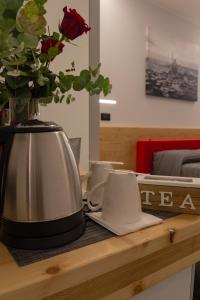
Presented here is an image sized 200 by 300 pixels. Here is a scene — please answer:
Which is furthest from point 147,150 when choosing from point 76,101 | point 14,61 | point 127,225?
point 14,61

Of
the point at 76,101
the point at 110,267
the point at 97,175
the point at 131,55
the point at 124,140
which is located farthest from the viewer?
the point at 131,55

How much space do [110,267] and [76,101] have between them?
952mm

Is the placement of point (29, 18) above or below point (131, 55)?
below

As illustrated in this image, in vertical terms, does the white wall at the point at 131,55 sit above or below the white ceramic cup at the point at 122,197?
above

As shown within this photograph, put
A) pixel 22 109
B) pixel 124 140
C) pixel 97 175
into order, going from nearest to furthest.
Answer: pixel 22 109 < pixel 97 175 < pixel 124 140

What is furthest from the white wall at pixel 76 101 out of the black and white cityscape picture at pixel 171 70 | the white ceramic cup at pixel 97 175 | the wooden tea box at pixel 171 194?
the black and white cityscape picture at pixel 171 70

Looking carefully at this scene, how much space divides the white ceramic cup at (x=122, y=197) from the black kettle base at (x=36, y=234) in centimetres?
11

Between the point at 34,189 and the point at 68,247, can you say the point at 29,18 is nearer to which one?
the point at 34,189

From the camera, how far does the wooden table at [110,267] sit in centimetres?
39

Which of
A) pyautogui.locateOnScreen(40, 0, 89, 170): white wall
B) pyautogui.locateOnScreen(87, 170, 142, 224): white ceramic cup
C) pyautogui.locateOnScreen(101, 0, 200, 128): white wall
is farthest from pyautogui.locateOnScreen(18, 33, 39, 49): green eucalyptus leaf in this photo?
pyautogui.locateOnScreen(101, 0, 200, 128): white wall

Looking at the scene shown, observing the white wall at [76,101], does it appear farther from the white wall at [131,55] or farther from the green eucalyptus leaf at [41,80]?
the white wall at [131,55]

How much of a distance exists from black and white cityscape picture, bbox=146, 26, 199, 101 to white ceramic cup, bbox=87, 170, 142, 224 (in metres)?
3.10

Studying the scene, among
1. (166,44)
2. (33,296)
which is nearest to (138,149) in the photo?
(166,44)

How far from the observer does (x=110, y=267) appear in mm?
457
